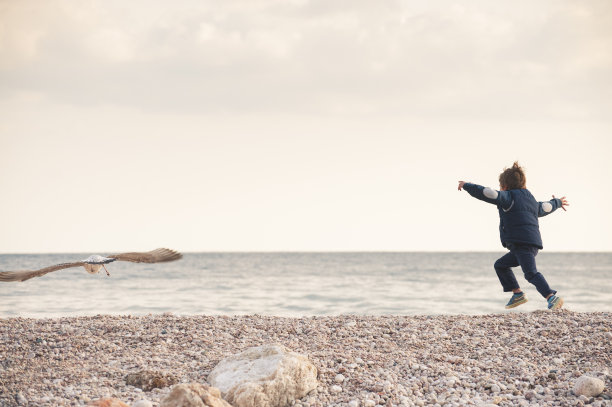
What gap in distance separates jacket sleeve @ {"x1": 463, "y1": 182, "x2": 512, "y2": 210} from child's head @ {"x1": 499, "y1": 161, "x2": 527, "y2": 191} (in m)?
0.31

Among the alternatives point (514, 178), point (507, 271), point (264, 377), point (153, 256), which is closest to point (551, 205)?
point (514, 178)

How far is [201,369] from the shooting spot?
5.90 metres

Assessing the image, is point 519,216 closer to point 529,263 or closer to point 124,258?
point 529,263

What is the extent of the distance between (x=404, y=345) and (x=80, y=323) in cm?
414

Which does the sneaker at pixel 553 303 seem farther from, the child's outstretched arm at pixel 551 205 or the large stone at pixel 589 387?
→ the large stone at pixel 589 387

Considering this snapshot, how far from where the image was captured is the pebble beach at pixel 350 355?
5.40m

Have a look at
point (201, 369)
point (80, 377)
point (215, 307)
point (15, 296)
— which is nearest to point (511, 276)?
point (201, 369)

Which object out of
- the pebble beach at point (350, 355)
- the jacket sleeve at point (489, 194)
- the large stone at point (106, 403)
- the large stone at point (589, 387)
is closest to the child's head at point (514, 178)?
the jacket sleeve at point (489, 194)

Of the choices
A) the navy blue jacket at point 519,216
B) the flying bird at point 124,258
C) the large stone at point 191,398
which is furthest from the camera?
the navy blue jacket at point 519,216

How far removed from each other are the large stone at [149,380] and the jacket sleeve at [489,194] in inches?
167

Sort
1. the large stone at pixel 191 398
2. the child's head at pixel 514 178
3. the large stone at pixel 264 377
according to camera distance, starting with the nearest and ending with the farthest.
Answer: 1. the large stone at pixel 191 398
2. the large stone at pixel 264 377
3. the child's head at pixel 514 178

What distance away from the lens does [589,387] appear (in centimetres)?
535

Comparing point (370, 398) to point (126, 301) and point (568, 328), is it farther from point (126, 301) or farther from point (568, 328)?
point (126, 301)

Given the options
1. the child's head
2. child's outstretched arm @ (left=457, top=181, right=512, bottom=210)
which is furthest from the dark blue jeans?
the child's head
